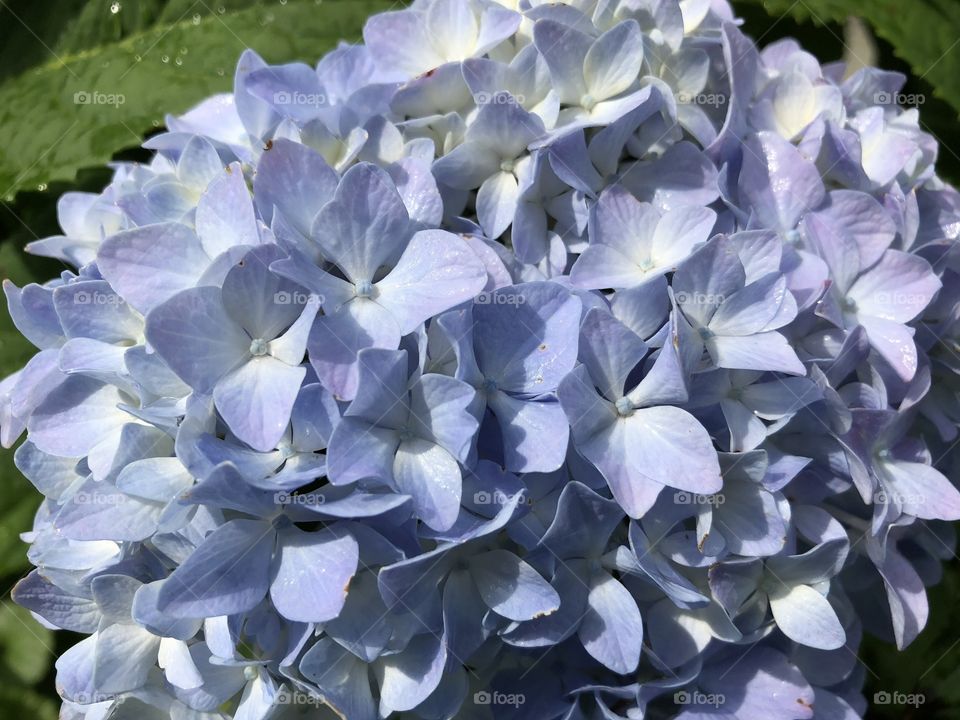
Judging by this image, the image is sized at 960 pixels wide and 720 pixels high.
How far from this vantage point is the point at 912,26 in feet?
4.42

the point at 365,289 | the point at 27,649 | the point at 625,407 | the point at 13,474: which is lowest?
the point at 27,649

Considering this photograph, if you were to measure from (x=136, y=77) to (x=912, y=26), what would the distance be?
1028 mm

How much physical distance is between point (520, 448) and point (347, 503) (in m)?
0.14

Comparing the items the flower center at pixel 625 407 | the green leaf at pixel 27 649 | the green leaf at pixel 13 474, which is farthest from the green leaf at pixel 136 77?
the flower center at pixel 625 407

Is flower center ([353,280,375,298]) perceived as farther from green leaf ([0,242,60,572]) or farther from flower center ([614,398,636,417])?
green leaf ([0,242,60,572])

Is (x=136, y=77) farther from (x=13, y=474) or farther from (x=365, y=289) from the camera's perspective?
(x=365, y=289)

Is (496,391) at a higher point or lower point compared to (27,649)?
higher

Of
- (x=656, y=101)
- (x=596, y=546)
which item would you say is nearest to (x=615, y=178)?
(x=656, y=101)

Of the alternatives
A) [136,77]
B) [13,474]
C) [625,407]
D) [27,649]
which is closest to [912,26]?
[625,407]

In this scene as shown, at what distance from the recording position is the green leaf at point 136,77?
1.28 meters

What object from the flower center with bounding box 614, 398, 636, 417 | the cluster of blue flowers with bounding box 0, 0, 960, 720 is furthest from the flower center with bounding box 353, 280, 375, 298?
the flower center with bounding box 614, 398, 636, 417

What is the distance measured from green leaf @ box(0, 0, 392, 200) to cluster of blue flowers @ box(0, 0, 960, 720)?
0.92ft

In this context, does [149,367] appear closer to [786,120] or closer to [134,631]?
[134,631]

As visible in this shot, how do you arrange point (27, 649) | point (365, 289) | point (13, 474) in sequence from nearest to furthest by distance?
point (365, 289), point (13, 474), point (27, 649)
